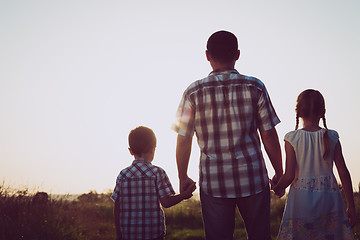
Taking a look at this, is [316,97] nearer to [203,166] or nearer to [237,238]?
[203,166]

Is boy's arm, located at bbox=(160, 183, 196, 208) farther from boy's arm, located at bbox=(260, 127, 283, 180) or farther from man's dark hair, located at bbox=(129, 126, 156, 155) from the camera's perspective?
boy's arm, located at bbox=(260, 127, 283, 180)

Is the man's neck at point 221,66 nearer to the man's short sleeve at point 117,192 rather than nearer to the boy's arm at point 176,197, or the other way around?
the boy's arm at point 176,197

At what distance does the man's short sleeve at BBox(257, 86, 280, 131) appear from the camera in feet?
10.2

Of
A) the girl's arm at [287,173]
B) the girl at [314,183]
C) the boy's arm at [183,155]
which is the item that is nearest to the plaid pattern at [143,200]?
the boy's arm at [183,155]

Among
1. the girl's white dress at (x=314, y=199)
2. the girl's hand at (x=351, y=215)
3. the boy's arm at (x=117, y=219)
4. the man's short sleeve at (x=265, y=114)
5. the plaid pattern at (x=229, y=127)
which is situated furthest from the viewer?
the boy's arm at (x=117, y=219)

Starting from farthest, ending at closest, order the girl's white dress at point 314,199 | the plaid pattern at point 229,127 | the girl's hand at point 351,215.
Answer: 1. the girl's hand at point 351,215
2. the girl's white dress at point 314,199
3. the plaid pattern at point 229,127

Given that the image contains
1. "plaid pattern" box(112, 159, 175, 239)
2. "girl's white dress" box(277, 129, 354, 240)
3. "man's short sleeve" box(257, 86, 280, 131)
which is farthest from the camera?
"plaid pattern" box(112, 159, 175, 239)

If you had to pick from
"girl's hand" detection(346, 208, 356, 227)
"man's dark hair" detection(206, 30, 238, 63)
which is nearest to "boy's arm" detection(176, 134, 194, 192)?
"man's dark hair" detection(206, 30, 238, 63)

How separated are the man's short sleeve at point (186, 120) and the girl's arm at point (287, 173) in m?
0.99

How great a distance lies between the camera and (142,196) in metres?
3.96

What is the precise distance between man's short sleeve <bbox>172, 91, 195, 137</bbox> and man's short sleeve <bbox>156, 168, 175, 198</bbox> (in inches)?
37.4

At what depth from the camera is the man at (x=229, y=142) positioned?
294 centimetres

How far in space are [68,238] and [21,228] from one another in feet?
3.32

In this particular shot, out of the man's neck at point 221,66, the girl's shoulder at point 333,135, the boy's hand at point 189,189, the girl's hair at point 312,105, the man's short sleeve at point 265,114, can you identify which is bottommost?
the boy's hand at point 189,189
